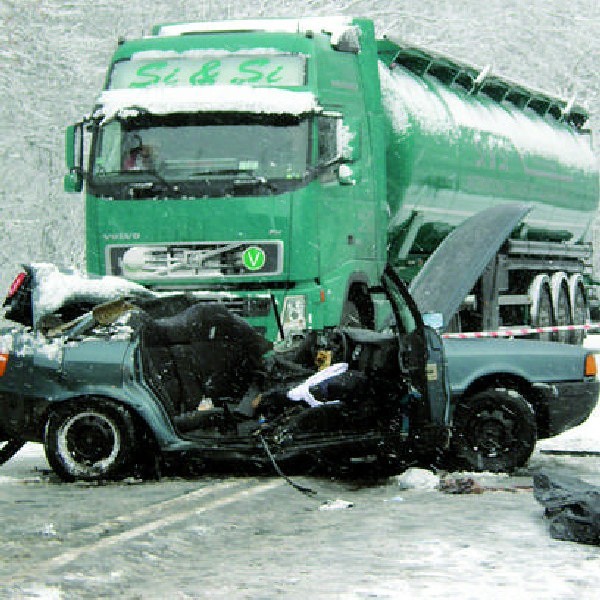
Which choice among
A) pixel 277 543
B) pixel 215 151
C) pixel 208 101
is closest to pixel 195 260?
pixel 215 151

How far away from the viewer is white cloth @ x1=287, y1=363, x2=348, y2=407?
9320mm

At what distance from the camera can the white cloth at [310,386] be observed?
9.32m

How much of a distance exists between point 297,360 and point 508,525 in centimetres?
A: 284

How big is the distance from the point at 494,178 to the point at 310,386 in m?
9.64

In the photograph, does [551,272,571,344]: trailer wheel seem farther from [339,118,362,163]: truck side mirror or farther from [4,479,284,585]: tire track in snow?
[4,479,284,585]: tire track in snow

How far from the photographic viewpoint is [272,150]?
553 inches

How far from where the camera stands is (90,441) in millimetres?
9242

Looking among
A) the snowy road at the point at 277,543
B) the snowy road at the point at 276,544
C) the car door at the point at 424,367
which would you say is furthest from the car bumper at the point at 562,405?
the car door at the point at 424,367

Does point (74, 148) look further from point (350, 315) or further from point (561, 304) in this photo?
point (561, 304)

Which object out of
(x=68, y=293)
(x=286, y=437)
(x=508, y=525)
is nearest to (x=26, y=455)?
(x=68, y=293)

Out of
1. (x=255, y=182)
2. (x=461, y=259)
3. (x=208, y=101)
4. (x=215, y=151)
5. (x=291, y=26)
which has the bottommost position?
(x=461, y=259)

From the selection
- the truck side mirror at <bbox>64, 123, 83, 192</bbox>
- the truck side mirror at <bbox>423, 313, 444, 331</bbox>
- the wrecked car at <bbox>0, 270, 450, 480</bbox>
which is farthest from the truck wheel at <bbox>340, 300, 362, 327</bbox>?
the truck side mirror at <bbox>423, 313, 444, 331</bbox>

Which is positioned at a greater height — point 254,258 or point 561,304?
point 254,258

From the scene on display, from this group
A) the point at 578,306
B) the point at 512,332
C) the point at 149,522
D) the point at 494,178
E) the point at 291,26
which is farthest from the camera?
the point at 578,306
